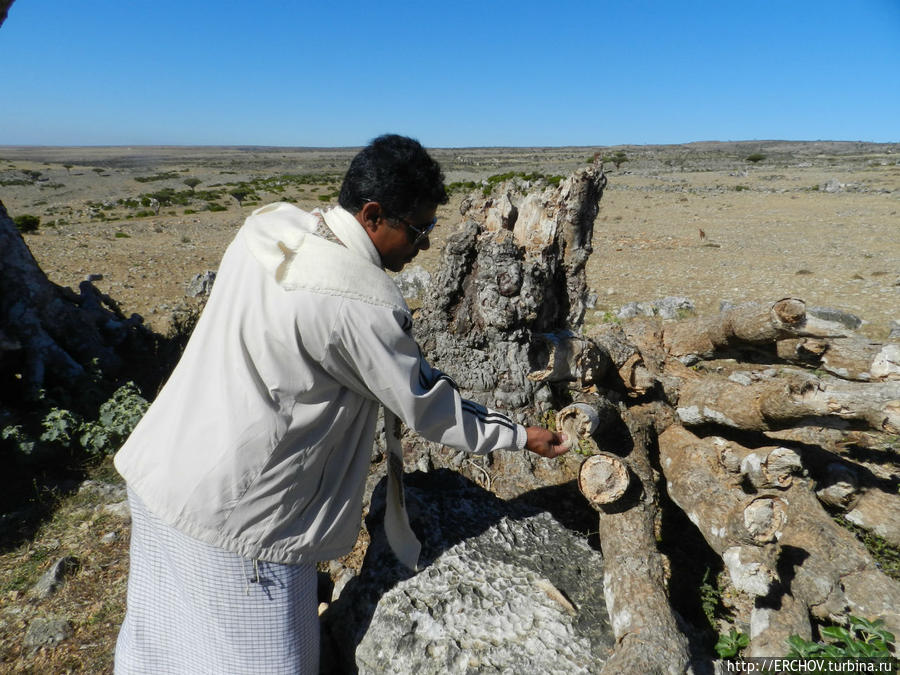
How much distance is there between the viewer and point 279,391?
6.24 ft

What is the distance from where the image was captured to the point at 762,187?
33.0m

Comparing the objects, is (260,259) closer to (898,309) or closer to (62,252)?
(898,309)

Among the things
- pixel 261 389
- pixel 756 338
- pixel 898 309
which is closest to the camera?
pixel 261 389

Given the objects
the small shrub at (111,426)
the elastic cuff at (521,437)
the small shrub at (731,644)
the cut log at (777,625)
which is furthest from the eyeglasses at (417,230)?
the small shrub at (111,426)

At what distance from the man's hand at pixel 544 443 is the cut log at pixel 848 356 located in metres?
2.14

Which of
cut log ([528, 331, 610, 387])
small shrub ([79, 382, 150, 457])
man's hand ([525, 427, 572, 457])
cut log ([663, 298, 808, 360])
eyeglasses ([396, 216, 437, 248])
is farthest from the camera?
small shrub ([79, 382, 150, 457])

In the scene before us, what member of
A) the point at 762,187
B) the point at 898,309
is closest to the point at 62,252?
the point at 898,309

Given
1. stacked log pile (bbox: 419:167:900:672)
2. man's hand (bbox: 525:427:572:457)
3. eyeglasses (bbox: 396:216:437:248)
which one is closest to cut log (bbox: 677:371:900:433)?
stacked log pile (bbox: 419:167:900:672)

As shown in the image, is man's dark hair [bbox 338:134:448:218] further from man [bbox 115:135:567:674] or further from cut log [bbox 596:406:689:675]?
cut log [bbox 596:406:689:675]

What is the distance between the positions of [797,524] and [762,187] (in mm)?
35872

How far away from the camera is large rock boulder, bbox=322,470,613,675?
2.34 meters

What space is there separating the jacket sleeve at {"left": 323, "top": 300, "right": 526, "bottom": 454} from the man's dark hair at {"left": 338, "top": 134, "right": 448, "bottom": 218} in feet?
1.44

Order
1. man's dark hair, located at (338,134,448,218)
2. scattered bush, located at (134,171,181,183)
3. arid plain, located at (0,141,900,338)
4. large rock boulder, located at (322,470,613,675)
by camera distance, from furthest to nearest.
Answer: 1. scattered bush, located at (134,171,181,183)
2. arid plain, located at (0,141,900,338)
3. large rock boulder, located at (322,470,613,675)
4. man's dark hair, located at (338,134,448,218)

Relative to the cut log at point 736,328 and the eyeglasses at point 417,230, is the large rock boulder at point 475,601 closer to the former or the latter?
the eyeglasses at point 417,230
